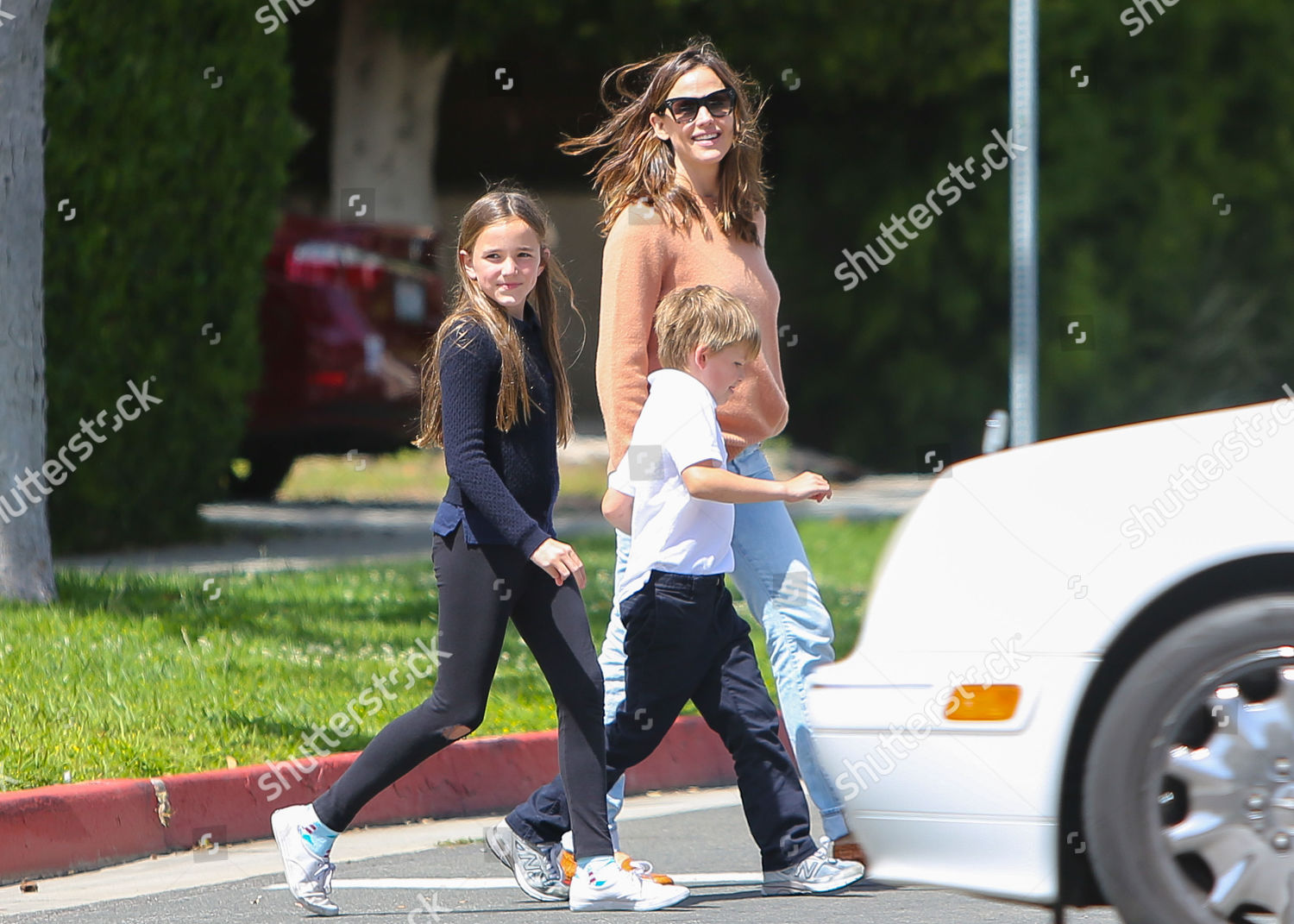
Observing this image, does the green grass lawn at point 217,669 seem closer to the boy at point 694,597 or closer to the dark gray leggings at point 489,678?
the dark gray leggings at point 489,678

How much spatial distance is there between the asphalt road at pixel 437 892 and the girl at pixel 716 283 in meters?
0.26

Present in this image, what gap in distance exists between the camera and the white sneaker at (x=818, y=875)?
167 inches

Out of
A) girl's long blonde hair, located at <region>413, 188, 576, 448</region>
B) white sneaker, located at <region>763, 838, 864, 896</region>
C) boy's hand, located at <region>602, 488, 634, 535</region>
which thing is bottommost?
white sneaker, located at <region>763, 838, 864, 896</region>

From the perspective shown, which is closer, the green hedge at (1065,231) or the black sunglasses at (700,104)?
the black sunglasses at (700,104)

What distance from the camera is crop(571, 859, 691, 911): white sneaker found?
13.3 feet

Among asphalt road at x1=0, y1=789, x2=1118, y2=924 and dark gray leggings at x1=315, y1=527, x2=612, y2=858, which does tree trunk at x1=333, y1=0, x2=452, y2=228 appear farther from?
dark gray leggings at x1=315, y1=527, x2=612, y2=858

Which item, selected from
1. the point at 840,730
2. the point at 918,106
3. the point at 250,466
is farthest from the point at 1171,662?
the point at 918,106

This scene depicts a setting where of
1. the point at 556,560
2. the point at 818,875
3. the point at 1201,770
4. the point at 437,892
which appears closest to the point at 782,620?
the point at 818,875

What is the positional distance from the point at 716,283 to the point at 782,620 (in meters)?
0.83

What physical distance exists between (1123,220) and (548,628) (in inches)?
527

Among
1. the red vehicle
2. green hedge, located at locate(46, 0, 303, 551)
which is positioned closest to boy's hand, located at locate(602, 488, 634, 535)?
green hedge, located at locate(46, 0, 303, 551)

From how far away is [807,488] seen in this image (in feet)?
13.1

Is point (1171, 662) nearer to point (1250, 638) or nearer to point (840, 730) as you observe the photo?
point (1250, 638)

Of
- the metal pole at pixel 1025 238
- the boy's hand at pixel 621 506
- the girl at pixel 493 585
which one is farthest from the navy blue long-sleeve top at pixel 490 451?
the metal pole at pixel 1025 238
